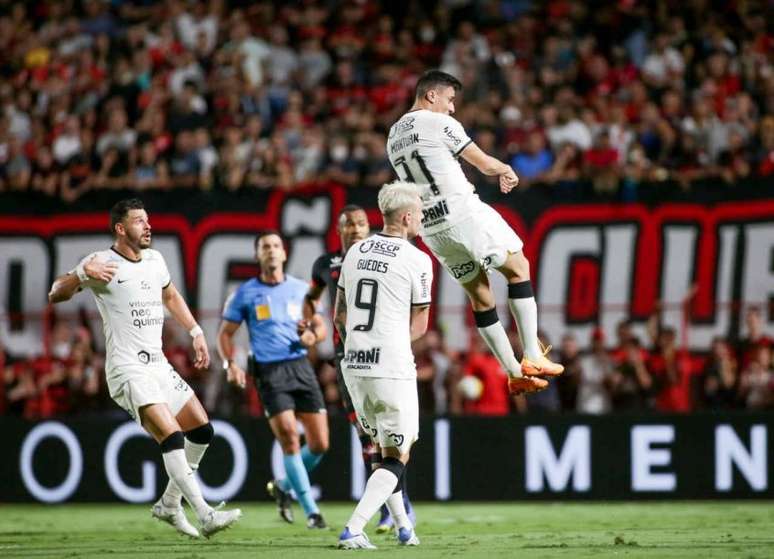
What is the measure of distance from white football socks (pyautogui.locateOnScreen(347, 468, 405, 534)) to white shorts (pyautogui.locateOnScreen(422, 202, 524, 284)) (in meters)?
1.91

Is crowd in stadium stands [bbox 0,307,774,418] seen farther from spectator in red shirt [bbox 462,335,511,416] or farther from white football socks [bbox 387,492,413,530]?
white football socks [bbox 387,492,413,530]

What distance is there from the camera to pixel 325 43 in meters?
21.5

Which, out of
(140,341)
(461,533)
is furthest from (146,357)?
(461,533)

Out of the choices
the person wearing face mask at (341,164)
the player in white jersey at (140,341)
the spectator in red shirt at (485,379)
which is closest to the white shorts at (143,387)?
the player in white jersey at (140,341)

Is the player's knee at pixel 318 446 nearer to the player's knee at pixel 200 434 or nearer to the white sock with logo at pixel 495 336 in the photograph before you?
the player's knee at pixel 200 434

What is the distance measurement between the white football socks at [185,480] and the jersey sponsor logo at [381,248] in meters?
2.39

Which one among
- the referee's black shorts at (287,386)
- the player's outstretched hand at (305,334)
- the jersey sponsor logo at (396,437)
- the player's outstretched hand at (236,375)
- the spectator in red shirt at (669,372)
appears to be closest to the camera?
the jersey sponsor logo at (396,437)

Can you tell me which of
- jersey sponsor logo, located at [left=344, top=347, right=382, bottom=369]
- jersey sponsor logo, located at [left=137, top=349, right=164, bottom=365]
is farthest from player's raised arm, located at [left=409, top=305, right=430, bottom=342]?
jersey sponsor logo, located at [left=137, top=349, right=164, bottom=365]

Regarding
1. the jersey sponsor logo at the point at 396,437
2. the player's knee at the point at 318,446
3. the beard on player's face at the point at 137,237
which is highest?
the beard on player's face at the point at 137,237

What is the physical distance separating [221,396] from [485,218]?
285 inches

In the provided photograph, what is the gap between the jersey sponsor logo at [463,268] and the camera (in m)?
10.8

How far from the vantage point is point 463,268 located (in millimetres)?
10805

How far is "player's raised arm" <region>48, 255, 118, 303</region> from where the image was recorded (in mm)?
10562

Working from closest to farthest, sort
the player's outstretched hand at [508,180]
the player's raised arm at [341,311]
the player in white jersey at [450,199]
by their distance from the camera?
the player's outstretched hand at [508,180], the player's raised arm at [341,311], the player in white jersey at [450,199]
